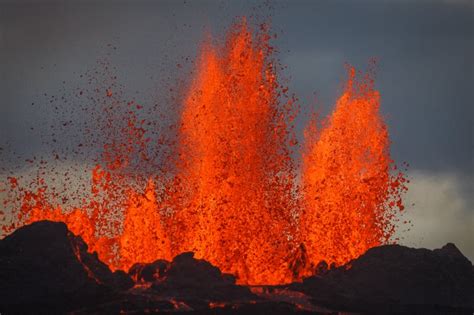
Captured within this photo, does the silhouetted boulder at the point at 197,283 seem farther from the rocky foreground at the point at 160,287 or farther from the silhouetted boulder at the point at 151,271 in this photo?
the silhouetted boulder at the point at 151,271

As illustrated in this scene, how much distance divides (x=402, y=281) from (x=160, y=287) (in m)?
26.0

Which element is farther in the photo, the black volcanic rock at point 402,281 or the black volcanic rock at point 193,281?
the black volcanic rock at point 402,281

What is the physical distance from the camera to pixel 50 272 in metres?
113

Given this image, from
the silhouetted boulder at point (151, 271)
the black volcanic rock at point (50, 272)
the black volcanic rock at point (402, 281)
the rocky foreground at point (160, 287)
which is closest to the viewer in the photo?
the rocky foreground at point (160, 287)

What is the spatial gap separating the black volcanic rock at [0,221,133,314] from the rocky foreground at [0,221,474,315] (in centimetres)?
9

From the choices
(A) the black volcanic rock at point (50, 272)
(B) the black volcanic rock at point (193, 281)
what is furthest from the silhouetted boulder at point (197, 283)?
(A) the black volcanic rock at point (50, 272)

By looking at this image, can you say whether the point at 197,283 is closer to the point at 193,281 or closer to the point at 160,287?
the point at 193,281

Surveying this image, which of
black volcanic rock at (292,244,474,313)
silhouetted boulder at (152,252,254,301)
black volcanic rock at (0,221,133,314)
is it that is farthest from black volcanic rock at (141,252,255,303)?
black volcanic rock at (292,244,474,313)

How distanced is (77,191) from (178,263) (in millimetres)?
14706

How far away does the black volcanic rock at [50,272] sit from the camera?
110500mm

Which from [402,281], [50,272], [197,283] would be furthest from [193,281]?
[402,281]

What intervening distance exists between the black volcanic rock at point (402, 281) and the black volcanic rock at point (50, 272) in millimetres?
18843

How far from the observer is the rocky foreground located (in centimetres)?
10838

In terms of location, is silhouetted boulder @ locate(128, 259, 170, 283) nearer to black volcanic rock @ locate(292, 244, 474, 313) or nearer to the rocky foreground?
the rocky foreground
